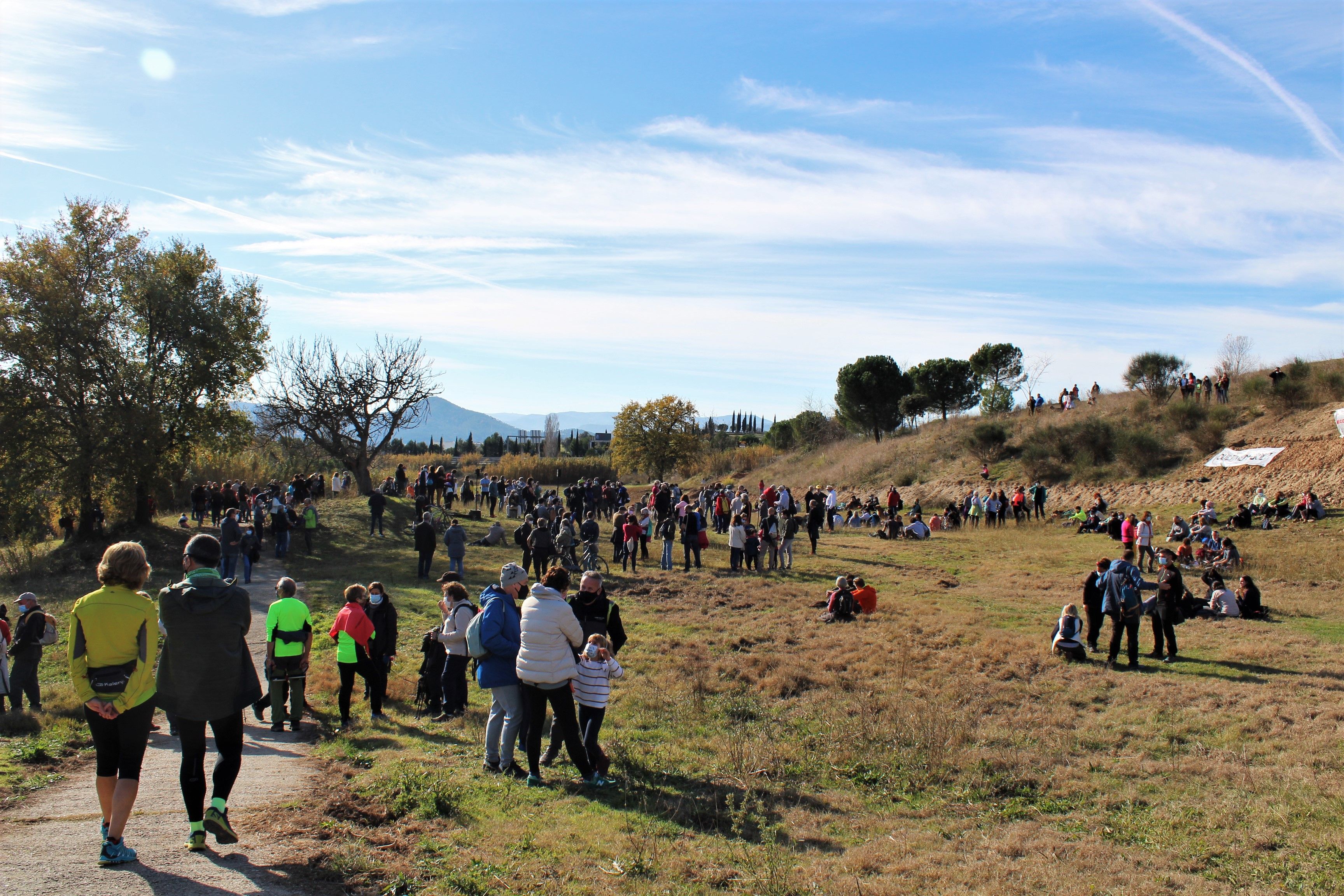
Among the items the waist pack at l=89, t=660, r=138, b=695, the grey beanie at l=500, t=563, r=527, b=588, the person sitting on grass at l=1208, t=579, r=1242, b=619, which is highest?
the grey beanie at l=500, t=563, r=527, b=588

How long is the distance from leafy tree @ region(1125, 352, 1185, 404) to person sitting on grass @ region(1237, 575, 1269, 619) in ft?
90.4

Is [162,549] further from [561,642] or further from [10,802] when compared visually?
[561,642]

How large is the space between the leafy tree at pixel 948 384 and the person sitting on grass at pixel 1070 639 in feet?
158

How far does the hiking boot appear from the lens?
4.23 metres

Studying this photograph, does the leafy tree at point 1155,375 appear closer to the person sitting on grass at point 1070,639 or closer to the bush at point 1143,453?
the bush at point 1143,453

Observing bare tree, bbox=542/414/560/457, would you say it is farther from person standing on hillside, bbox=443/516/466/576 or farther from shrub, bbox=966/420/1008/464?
person standing on hillside, bbox=443/516/466/576

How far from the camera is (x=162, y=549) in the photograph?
21.6 metres

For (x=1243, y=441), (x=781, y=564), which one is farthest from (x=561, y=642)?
(x=1243, y=441)

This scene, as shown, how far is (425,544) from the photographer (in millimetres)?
18172

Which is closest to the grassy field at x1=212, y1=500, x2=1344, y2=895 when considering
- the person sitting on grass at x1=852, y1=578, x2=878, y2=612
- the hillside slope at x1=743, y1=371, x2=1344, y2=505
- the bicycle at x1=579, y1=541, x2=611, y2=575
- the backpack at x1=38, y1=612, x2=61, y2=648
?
the person sitting on grass at x1=852, y1=578, x2=878, y2=612

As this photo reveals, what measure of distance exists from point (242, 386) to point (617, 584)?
14.8m

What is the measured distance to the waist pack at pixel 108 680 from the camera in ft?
13.0

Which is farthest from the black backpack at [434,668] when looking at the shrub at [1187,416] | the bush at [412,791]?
the shrub at [1187,416]

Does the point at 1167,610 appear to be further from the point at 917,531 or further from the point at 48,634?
the point at 917,531
